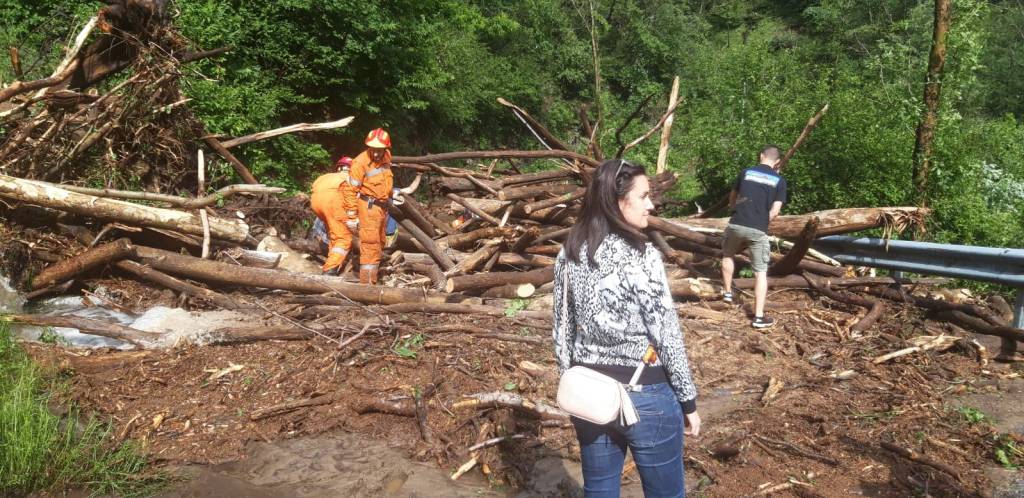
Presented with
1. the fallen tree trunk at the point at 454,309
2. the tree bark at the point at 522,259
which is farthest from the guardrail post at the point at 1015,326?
the tree bark at the point at 522,259

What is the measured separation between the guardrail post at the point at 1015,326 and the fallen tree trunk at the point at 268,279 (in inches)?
216

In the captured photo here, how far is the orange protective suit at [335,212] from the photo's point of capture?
8344 mm

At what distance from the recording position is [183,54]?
31.0ft

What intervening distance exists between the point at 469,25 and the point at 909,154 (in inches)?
571

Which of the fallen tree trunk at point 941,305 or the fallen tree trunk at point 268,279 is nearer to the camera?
the fallen tree trunk at point 941,305

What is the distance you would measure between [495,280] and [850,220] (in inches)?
176

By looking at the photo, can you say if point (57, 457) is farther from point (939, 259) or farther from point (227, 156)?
point (939, 259)

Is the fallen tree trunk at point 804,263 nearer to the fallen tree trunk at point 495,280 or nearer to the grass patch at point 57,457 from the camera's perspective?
the fallen tree trunk at point 495,280

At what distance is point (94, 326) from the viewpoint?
632 cm

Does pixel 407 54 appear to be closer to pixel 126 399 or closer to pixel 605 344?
pixel 126 399

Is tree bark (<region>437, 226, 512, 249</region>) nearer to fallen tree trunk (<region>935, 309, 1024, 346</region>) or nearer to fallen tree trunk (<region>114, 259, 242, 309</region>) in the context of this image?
fallen tree trunk (<region>114, 259, 242, 309</region>)

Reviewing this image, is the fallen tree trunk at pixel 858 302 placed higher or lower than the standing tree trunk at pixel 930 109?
lower

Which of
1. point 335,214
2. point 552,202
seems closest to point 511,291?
point 552,202

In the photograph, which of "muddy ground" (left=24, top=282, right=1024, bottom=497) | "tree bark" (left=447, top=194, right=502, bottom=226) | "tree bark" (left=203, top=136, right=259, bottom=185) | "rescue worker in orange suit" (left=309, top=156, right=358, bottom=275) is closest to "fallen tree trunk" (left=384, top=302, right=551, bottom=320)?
"muddy ground" (left=24, top=282, right=1024, bottom=497)
